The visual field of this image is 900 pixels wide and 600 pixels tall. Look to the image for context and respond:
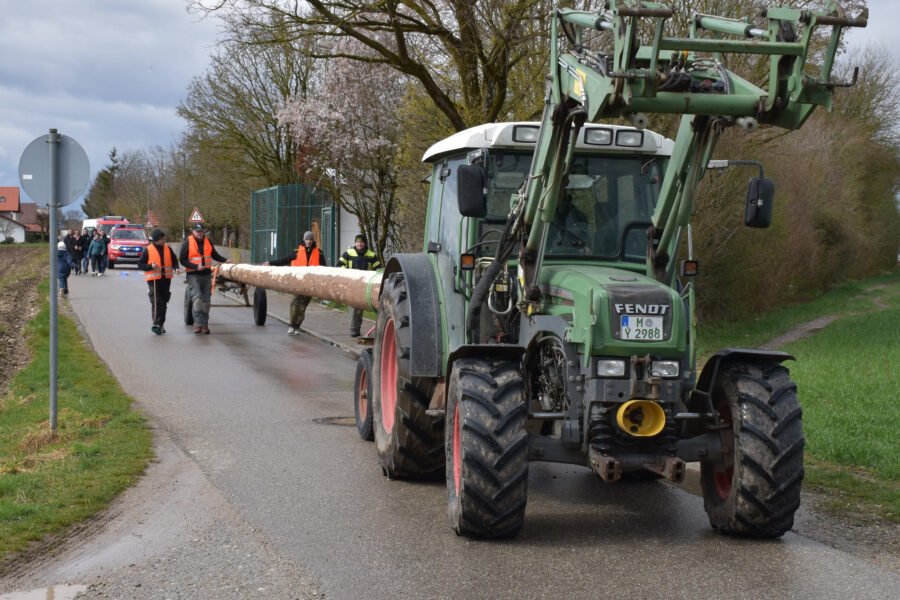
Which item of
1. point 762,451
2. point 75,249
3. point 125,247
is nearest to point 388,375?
point 762,451

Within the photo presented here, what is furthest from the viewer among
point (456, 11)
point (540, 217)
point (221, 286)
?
point (221, 286)

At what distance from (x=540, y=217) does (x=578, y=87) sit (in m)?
0.95

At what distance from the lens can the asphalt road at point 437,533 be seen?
19.2 feet

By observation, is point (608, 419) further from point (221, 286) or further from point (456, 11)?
point (221, 286)

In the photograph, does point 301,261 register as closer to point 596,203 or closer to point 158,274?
point 158,274

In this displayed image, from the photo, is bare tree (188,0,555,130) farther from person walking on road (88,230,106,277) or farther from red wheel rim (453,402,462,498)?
person walking on road (88,230,106,277)

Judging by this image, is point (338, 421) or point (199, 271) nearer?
point (338, 421)

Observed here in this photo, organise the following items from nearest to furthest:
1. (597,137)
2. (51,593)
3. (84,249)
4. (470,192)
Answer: (51,593), (470,192), (597,137), (84,249)

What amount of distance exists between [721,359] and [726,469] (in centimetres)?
67

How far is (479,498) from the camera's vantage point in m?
6.46

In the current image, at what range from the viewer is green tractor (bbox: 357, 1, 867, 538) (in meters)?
6.04

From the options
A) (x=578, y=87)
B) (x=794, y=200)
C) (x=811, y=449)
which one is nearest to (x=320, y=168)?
(x=794, y=200)

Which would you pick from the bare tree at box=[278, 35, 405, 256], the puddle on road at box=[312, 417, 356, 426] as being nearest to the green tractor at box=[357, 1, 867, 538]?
the puddle on road at box=[312, 417, 356, 426]

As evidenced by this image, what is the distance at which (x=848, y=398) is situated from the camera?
12.5 m
